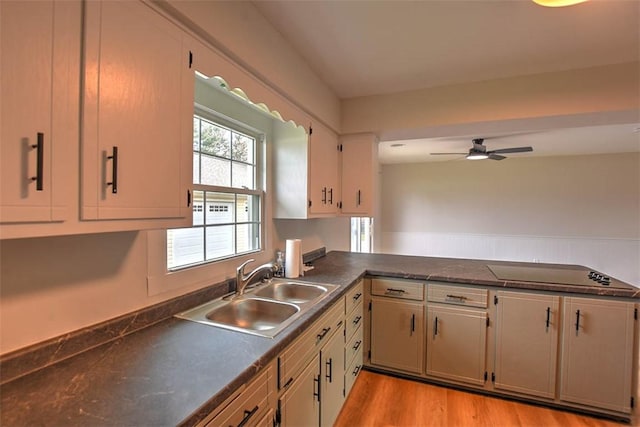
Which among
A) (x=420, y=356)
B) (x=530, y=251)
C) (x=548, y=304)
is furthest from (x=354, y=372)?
(x=530, y=251)

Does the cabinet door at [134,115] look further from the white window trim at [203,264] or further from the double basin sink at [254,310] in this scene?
the double basin sink at [254,310]

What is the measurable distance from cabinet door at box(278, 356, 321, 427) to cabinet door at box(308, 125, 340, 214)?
3.89ft

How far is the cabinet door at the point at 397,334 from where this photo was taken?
2.38 meters

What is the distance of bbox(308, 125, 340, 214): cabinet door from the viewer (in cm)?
238

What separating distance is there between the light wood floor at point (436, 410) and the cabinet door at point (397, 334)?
179mm

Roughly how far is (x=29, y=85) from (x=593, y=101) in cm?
311

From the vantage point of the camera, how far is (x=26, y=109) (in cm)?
70

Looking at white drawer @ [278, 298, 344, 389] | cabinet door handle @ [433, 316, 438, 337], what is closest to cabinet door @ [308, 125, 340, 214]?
white drawer @ [278, 298, 344, 389]

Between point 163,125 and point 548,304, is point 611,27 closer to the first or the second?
point 548,304

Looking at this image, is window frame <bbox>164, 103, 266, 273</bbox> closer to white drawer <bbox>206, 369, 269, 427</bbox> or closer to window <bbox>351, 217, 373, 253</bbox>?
white drawer <bbox>206, 369, 269, 427</bbox>

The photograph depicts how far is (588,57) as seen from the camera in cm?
205

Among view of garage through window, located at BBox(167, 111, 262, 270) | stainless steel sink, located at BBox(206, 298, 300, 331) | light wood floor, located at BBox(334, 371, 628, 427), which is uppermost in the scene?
view of garage through window, located at BBox(167, 111, 262, 270)

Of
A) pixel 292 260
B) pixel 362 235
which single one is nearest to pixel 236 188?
pixel 292 260

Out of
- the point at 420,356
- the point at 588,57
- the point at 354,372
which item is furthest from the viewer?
the point at 420,356
